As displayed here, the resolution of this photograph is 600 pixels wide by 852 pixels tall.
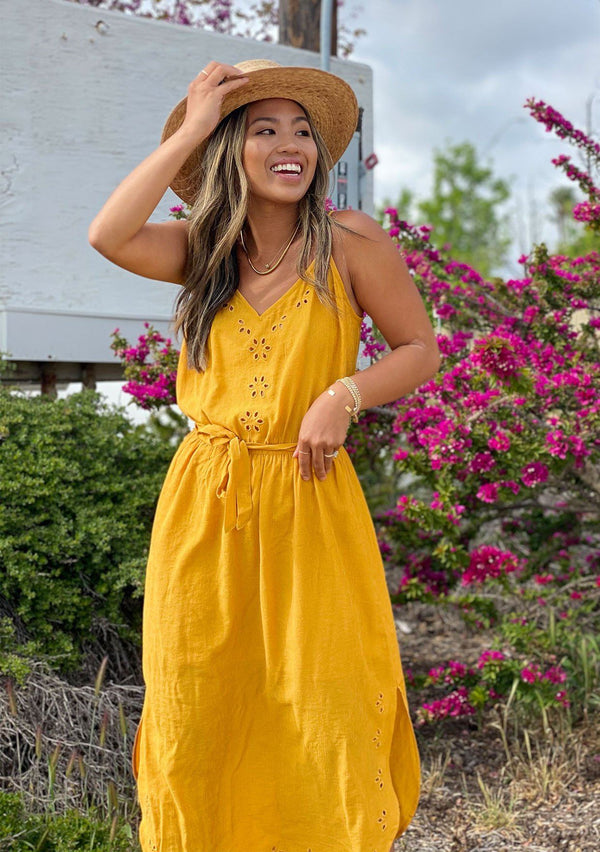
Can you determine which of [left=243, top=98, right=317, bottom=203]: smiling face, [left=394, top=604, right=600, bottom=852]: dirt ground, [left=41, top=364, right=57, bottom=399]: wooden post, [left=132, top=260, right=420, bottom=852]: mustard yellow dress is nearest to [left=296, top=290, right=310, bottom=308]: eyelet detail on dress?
[left=132, top=260, right=420, bottom=852]: mustard yellow dress

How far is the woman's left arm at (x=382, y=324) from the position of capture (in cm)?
198

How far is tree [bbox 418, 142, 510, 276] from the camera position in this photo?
1601 inches

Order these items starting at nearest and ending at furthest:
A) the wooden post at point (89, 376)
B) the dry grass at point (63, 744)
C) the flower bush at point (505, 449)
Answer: the dry grass at point (63, 744) < the flower bush at point (505, 449) < the wooden post at point (89, 376)

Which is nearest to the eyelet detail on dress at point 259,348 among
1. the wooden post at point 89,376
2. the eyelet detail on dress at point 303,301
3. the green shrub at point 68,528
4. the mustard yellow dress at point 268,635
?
the mustard yellow dress at point 268,635

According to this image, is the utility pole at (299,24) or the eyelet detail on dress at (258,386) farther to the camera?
the utility pole at (299,24)

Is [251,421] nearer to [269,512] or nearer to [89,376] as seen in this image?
[269,512]

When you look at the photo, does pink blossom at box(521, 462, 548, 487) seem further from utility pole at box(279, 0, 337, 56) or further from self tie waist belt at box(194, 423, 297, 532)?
utility pole at box(279, 0, 337, 56)

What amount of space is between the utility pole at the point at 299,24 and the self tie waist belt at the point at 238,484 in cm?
430

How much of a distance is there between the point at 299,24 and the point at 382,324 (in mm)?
4228

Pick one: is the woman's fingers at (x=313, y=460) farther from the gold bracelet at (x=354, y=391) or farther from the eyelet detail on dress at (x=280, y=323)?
the eyelet detail on dress at (x=280, y=323)

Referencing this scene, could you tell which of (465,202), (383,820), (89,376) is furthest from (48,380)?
(465,202)

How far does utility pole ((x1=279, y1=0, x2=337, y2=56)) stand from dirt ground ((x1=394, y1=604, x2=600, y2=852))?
13.3ft

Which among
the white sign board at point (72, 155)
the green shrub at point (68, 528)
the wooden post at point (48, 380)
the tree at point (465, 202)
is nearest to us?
the green shrub at point (68, 528)

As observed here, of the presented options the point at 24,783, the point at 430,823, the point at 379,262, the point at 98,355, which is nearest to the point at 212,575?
the point at 379,262
